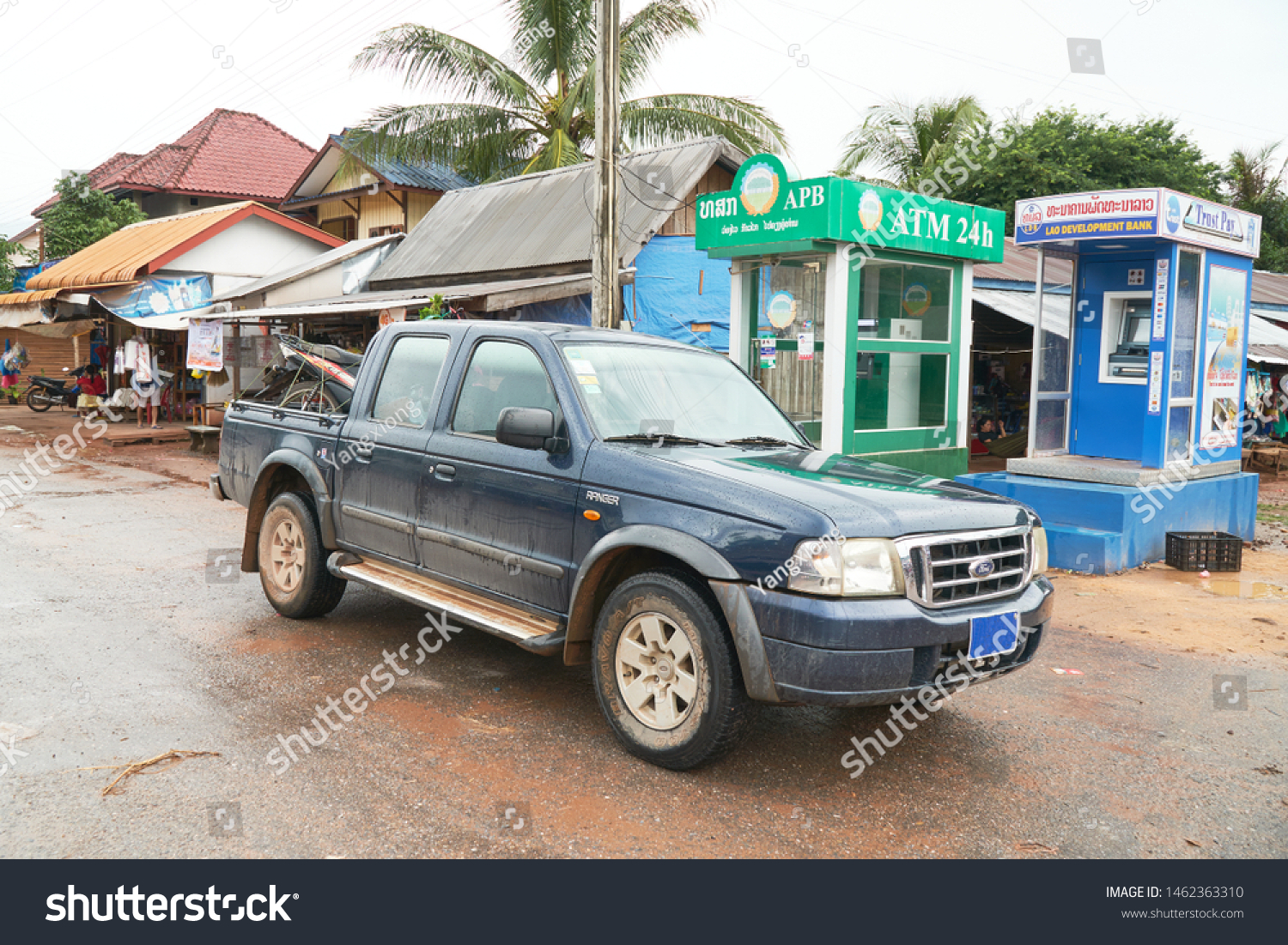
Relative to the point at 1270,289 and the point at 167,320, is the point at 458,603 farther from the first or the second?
the point at 1270,289

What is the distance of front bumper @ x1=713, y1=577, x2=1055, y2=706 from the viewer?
12.1 feet

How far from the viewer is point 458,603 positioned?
4980 mm

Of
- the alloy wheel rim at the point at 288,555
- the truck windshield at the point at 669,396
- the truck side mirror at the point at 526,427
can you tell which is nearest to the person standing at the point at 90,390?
the alloy wheel rim at the point at 288,555

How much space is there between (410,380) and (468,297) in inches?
332

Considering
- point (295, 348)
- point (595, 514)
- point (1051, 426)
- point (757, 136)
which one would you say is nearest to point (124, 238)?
point (757, 136)

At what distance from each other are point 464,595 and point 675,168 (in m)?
11.7

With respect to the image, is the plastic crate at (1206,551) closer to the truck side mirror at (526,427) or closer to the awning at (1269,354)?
the truck side mirror at (526,427)

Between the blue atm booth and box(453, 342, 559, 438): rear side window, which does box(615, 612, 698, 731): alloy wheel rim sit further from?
the blue atm booth

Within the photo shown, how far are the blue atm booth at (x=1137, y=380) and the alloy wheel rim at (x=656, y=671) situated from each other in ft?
18.5

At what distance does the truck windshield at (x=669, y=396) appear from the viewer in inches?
190

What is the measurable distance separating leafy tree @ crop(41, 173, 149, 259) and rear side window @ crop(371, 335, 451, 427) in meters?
26.4

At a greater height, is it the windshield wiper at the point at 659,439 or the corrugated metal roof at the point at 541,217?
the corrugated metal roof at the point at 541,217
